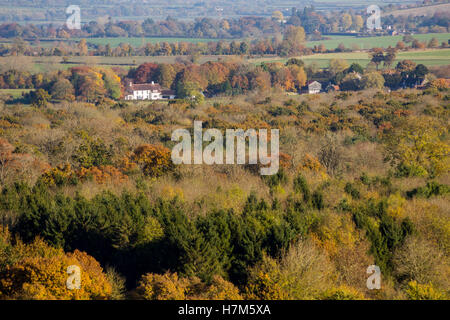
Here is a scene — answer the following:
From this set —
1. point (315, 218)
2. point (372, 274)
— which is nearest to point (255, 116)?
point (315, 218)

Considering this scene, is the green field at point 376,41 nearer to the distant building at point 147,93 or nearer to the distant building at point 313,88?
the distant building at point 313,88

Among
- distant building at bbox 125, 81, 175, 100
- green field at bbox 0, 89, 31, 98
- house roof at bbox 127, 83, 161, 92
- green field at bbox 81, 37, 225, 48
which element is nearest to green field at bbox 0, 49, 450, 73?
green field at bbox 0, 89, 31, 98

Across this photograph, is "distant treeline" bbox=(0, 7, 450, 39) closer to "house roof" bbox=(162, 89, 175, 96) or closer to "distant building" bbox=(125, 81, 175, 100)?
"distant building" bbox=(125, 81, 175, 100)

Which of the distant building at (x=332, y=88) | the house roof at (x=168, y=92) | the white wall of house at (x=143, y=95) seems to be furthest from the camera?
the distant building at (x=332, y=88)

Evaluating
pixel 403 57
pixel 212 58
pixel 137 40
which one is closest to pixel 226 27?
pixel 137 40

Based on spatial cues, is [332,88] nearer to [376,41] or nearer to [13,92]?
[13,92]

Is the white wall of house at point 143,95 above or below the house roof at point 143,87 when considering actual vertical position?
below

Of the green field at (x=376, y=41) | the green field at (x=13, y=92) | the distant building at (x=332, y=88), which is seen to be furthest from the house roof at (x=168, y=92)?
the green field at (x=376, y=41)
